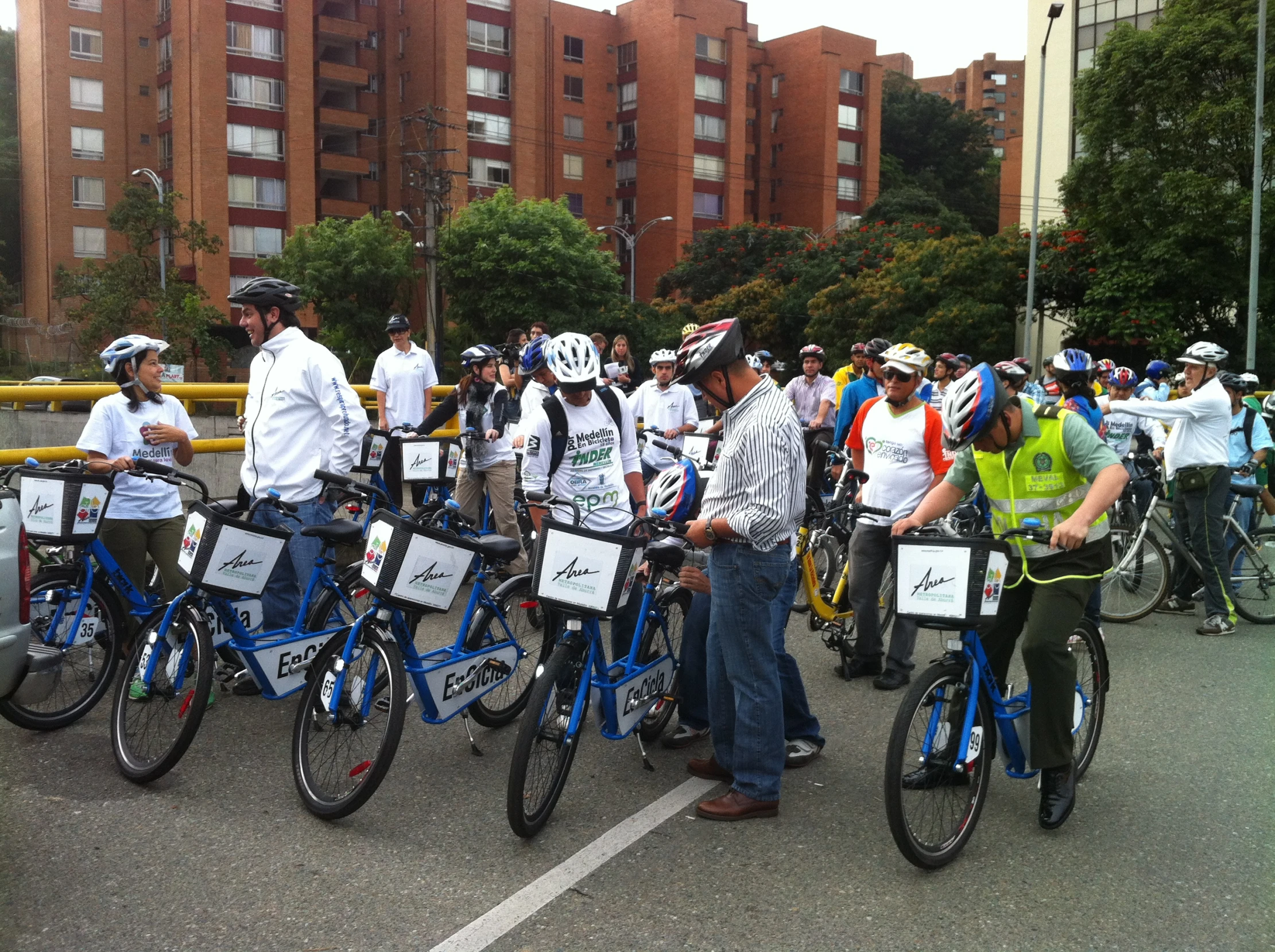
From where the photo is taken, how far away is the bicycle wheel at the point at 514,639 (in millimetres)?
5406

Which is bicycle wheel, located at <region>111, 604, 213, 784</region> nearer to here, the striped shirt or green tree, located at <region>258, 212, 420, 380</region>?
the striped shirt

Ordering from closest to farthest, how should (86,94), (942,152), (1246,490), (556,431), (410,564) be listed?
1. (410,564)
2. (556,431)
3. (1246,490)
4. (86,94)
5. (942,152)

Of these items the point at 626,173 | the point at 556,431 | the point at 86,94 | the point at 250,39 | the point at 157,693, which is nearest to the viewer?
the point at 157,693

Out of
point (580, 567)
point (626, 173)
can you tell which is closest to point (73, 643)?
point (580, 567)

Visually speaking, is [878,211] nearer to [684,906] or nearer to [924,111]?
[924,111]

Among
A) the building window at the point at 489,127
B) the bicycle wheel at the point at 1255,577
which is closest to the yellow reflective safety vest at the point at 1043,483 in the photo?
the bicycle wheel at the point at 1255,577

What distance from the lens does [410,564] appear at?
4715 millimetres

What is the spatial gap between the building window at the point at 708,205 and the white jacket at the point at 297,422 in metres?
67.4

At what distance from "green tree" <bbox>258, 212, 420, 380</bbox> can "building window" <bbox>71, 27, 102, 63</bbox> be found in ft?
49.2

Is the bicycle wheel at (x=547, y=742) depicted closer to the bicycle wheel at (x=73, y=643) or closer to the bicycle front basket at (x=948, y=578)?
the bicycle front basket at (x=948, y=578)

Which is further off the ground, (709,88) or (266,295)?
(709,88)

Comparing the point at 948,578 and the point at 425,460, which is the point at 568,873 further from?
the point at 425,460

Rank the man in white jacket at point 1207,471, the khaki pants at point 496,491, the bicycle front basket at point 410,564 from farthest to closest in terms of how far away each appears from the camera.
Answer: the khaki pants at point 496,491, the man in white jacket at point 1207,471, the bicycle front basket at point 410,564

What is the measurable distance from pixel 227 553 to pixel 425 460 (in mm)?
4194
